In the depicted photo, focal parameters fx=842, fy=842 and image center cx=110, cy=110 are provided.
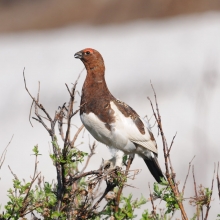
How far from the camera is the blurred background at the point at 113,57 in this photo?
10.2 metres

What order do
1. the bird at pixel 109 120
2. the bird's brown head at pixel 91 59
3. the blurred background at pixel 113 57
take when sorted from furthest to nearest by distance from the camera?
the blurred background at pixel 113 57
the bird's brown head at pixel 91 59
the bird at pixel 109 120

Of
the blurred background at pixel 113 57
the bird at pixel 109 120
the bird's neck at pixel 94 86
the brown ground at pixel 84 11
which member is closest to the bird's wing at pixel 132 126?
the bird at pixel 109 120

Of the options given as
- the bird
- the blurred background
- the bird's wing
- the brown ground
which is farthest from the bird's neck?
the brown ground

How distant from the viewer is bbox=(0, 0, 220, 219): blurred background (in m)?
10.2

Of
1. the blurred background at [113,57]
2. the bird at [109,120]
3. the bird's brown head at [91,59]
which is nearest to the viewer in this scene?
the bird at [109,120]

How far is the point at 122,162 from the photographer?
17.3ft

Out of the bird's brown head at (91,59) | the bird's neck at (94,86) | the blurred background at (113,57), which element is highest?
the blurred background at (113,57)

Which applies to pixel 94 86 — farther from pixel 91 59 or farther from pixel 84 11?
pixel 84 11

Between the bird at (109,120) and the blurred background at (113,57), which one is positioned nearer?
the bird at (109,120)

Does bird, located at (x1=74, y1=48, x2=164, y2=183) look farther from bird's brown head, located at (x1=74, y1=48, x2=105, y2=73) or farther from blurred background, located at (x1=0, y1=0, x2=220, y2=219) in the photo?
blurred background, located at (x1=0, y1=0, x2=220, y2=219)

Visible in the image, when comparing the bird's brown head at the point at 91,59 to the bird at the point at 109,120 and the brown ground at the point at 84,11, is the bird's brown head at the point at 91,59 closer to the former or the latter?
the bird at the point at 109,120

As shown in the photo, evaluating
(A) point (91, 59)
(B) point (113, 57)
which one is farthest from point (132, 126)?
(B) point (113, 57)

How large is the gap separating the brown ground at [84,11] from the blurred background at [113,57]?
0.01 m

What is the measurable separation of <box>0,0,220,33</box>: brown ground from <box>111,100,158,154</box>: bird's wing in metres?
4.94
